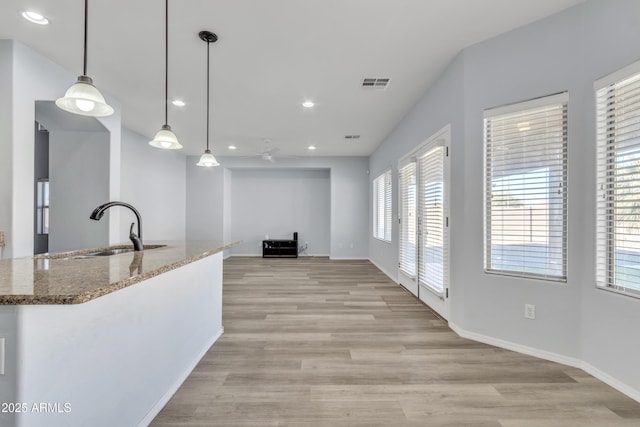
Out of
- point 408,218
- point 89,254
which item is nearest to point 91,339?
point 89,254

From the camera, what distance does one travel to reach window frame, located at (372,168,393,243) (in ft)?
18.9

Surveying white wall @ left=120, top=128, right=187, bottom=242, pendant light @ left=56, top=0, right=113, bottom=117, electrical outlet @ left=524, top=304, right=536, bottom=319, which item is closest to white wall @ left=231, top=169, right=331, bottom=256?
white wall @ left=120, top=128, right=187, bottom=242

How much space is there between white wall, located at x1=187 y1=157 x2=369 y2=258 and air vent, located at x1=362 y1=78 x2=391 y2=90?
13.2ft

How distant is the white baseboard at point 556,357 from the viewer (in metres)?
1.92

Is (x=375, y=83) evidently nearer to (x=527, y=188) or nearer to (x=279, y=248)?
(x=527, y=188)

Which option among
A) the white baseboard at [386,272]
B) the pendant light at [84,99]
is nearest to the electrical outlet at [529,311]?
the white baseboard at [386,272]

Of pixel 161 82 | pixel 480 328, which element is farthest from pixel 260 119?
pixel 480 328

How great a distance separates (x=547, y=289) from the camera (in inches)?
92.9

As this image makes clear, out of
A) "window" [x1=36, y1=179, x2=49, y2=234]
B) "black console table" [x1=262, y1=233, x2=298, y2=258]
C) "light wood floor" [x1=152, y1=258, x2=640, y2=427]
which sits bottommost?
"light wood floor" [x1=152, y1=258, x2=640, y2=427]

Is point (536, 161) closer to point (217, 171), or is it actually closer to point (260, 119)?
point (260, 119)

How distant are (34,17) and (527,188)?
4325 millimetres

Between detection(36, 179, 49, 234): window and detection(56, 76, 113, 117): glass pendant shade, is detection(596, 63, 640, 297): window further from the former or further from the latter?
detection(36, 179, 49, 234): window

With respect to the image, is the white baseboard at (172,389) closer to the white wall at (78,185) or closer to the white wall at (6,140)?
the white wall at (6,140)

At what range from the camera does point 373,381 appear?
2.06 metres
